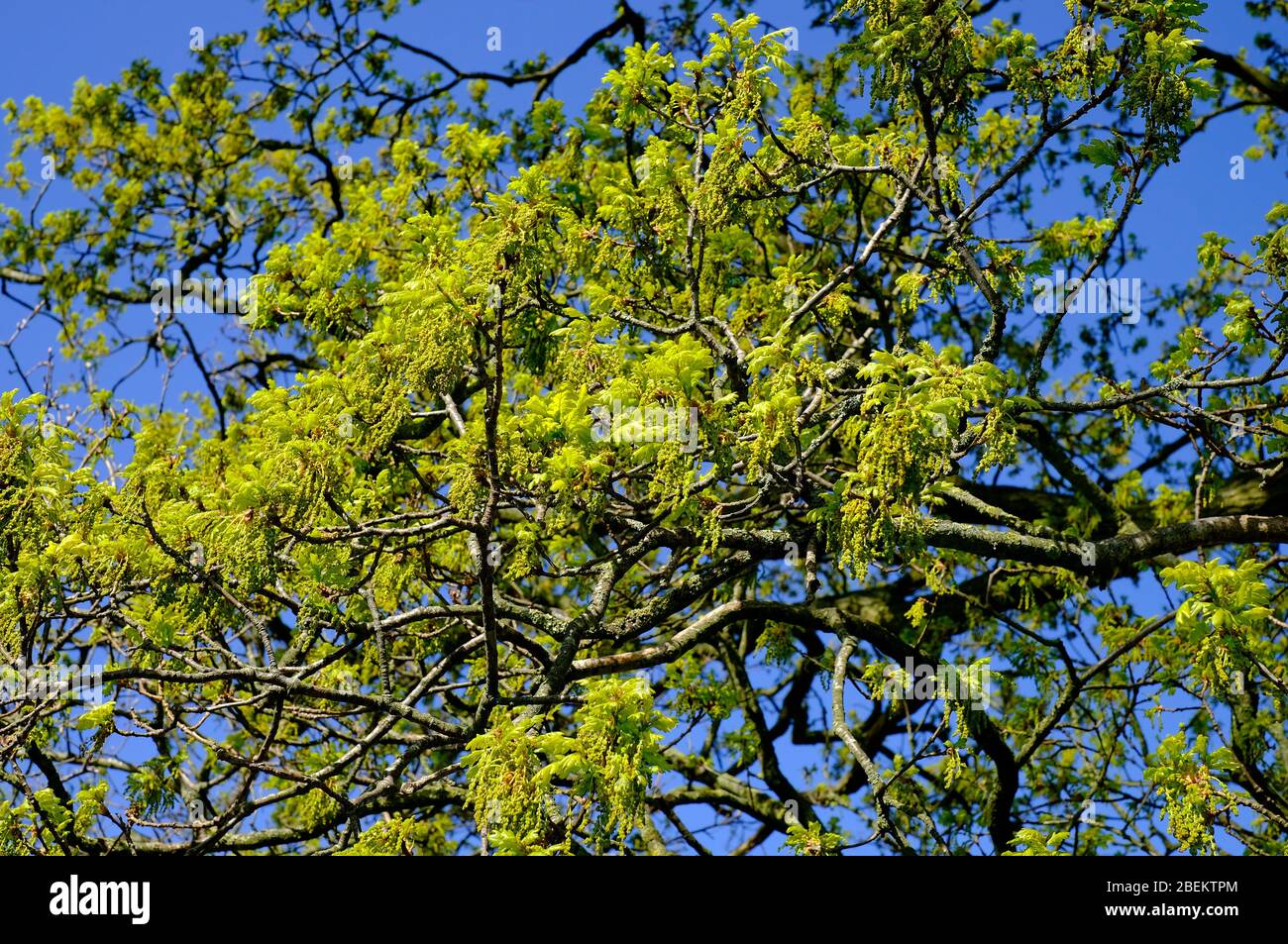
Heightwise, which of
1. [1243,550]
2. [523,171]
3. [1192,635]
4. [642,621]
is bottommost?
[1192,635]

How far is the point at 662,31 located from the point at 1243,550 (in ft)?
18.9

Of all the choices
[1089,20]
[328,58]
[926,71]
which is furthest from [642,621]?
[328,58]

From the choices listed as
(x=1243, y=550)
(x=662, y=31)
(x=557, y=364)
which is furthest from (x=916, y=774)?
(x=662, y=31)

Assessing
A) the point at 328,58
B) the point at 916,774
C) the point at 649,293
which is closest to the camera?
the point at 649,293

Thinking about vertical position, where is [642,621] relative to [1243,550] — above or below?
below

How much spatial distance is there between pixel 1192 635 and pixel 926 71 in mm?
2700

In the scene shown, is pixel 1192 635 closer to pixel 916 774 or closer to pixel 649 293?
pixel 649 293

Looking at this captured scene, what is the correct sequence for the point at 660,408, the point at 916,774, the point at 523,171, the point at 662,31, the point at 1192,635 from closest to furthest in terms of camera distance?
the point at 660,408 < the point at 1192,635 < the point at 523,171 < the point at 916,774 < the point at 662,31

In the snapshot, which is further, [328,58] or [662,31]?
[328,58]

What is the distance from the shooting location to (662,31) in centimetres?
1091

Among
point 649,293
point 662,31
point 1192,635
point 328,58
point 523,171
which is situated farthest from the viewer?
point 328,58
